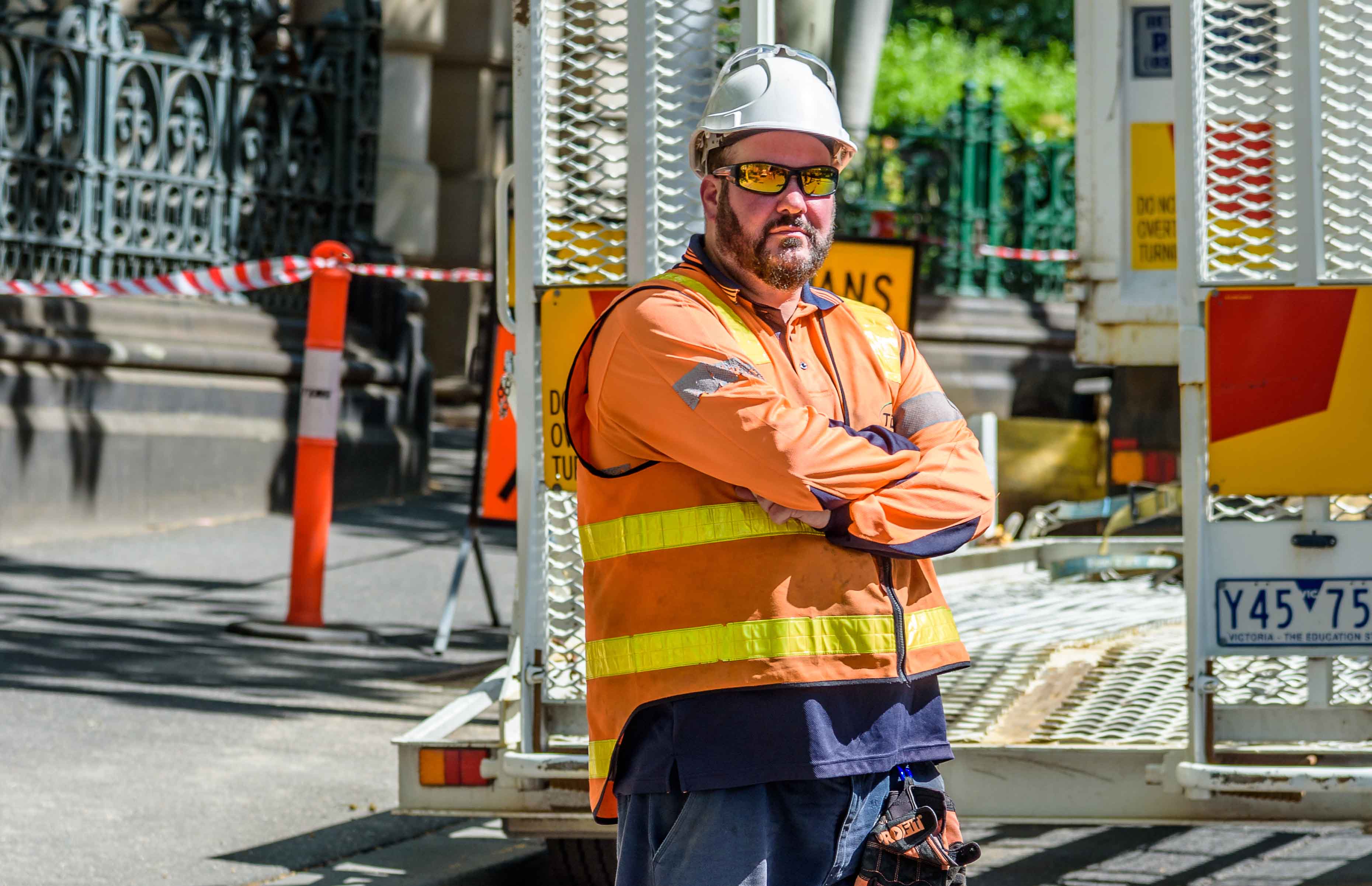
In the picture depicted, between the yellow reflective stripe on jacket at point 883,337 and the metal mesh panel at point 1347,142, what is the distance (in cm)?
148

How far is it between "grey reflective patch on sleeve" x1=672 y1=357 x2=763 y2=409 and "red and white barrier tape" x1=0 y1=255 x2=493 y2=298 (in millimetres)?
6401

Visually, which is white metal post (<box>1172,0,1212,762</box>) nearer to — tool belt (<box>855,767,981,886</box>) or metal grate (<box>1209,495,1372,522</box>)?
metal grate (<box>1209,495,1372,522</box>)

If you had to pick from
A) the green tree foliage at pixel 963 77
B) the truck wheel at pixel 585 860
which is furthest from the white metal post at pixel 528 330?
the green tree foliage at pixel 963 77

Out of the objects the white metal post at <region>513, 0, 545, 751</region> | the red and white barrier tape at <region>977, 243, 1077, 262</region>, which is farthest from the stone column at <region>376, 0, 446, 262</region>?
the white metal post at <region>513, 0, 545, 751</region>

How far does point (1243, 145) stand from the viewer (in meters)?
4.34

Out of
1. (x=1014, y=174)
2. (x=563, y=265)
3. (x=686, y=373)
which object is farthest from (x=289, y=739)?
(x=1014, y=174)

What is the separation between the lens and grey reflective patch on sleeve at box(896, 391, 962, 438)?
10.5 feet

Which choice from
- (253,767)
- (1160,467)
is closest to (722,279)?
(253,767)

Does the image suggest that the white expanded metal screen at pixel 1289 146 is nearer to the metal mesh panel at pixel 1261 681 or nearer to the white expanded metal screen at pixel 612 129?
the metal mesh panel at pixel 1261 681

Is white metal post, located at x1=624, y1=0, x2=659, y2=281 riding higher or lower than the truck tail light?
higher

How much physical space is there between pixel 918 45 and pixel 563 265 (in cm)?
3818

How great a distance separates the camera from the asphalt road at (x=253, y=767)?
205 inches

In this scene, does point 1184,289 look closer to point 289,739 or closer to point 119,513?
point 289,739

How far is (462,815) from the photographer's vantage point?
4.68 metres
